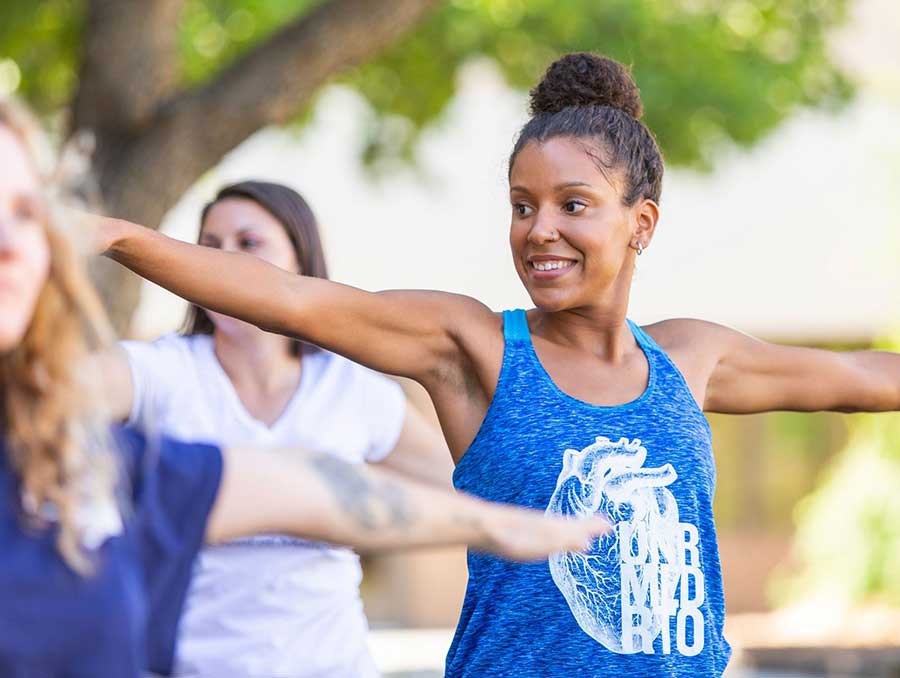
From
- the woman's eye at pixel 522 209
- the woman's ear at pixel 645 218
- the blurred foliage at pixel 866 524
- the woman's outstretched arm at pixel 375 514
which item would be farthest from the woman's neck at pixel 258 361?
the blurred foliage at pixel 866 524

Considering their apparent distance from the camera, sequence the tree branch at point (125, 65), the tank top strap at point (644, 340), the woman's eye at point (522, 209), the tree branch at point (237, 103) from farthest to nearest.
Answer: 1. the tree branch at point (125, 65)
2. the tree branch at point (237, 103)
3. the tank top strap at point (644, 340)
4. the woman's eye at point (522, 209)

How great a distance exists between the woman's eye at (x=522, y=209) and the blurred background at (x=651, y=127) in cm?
42

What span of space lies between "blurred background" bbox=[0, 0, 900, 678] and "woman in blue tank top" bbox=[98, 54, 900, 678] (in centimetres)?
45

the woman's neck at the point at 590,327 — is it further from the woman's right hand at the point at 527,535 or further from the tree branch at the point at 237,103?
the tree branch at the point at 237,103

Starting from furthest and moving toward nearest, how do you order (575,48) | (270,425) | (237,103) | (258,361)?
(575,48), (237,103), (258,361), (270,425)

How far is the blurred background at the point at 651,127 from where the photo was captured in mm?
7527

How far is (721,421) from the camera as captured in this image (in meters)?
17.6

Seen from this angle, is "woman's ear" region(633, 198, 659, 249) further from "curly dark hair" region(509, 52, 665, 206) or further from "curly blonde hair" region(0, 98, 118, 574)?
"curly blonde hair" region(0, 98, 118, 574)

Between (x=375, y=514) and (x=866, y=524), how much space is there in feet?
37.5

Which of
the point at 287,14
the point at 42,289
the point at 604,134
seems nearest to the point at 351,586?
the point at 604,134

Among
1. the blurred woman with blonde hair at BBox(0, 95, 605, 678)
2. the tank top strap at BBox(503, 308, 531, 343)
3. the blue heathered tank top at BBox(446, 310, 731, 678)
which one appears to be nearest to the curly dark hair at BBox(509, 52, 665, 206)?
the tank top strap at BBox(503, 308, 531, 343)

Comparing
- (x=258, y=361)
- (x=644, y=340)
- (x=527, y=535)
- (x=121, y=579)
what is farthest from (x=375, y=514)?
(x=258, y=361)

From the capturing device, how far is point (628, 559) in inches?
125

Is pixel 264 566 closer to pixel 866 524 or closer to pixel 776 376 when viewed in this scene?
pixel 776 376
